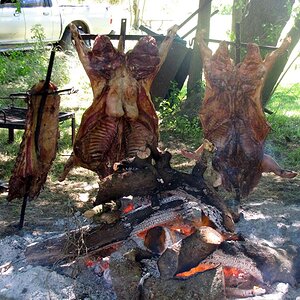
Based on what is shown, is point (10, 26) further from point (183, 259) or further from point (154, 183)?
point (183, 259)

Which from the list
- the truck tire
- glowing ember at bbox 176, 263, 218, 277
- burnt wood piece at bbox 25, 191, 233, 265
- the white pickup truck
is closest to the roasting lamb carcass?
burnt wood piece at bbox 25, 191, 233, 265

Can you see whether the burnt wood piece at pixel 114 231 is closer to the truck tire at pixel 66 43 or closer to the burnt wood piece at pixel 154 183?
the burnt wood piece at pixel 154 183

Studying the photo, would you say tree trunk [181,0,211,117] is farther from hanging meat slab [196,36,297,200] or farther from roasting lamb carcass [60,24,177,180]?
roasting lamb carcass [60,24,177,180]

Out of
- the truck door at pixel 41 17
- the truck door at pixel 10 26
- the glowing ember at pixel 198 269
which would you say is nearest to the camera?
the glowing ember at pixel 198 269

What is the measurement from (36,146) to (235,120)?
1649 mm

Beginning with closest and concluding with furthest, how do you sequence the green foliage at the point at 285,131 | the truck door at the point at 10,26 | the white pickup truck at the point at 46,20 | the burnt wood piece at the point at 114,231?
1. the burnt wood piece at the point at 114,231
2. the green foliage at the point at 285,131
3. the truck door at the point at 10,26
4. the white pickup truck at the point at 46,20

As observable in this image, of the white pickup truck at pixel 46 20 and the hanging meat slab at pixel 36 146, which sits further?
the white pickup truck at pixel 46 20

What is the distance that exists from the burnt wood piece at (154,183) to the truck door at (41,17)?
9.07 metres

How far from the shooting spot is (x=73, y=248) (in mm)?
3404

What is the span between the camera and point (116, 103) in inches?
161

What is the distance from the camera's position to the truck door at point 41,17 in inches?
486

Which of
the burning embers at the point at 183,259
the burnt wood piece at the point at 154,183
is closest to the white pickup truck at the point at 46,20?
the burnt wood piece at the point at 154,183

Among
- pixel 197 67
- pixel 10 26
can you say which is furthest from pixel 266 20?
pixel 10 26

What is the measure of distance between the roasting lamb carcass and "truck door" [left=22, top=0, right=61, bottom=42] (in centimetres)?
837
